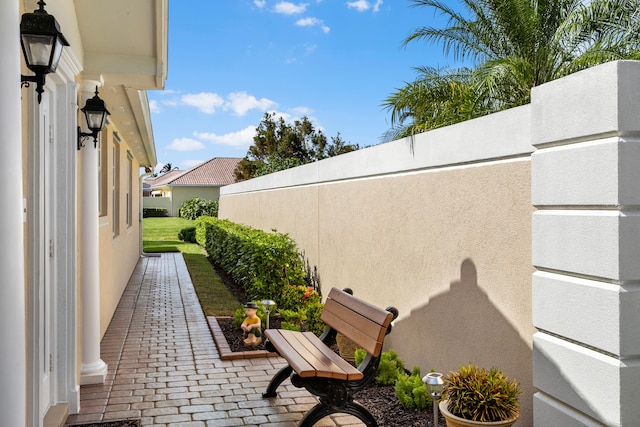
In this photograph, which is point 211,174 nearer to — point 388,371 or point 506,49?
point 506,49

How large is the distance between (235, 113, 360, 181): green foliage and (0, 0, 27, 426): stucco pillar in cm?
3822

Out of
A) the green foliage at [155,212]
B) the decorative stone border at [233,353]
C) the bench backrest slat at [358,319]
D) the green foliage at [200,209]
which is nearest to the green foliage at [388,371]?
the bench backrest slat at [358,319]

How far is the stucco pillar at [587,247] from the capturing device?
2951 millimetres

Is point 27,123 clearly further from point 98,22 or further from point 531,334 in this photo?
point 531,334

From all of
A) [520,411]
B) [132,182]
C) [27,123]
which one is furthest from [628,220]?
[132,182]

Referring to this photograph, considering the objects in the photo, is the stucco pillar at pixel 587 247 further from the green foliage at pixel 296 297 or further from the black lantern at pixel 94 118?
the green foliage at pixel 296 297

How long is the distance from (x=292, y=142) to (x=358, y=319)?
3809 centimetres

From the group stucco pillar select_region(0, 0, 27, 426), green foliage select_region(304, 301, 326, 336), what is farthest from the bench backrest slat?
stucco pillar select_region(0, 0, 27, 426)

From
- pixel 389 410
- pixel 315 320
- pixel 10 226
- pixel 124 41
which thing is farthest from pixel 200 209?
pixel 10 226

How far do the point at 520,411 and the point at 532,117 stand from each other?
201cm

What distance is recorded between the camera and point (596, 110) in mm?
3090

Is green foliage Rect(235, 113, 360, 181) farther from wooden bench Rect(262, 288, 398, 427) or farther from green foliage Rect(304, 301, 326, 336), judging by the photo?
wooden bench Rect(262, 288, 398, 427)

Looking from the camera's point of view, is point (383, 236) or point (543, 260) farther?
point (383, 236)

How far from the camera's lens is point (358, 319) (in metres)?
4.50
